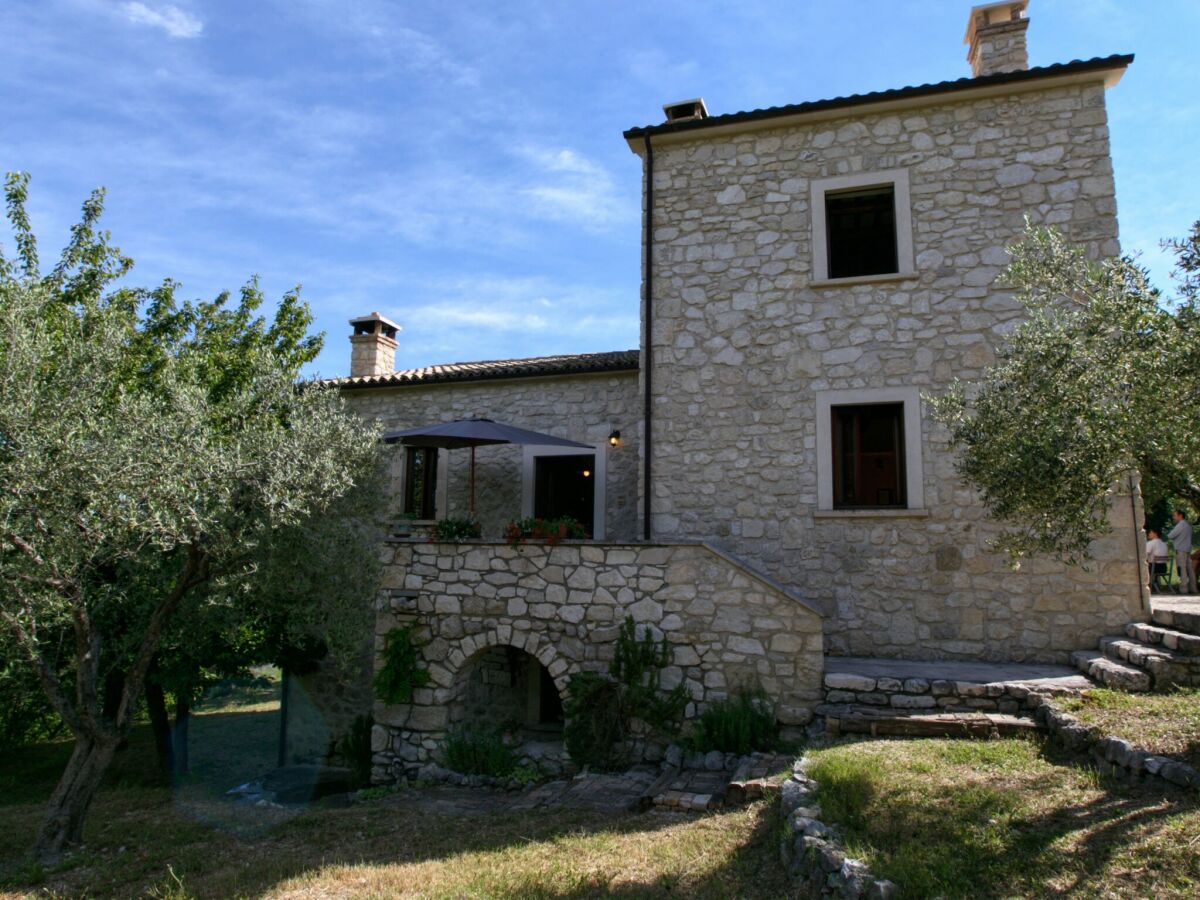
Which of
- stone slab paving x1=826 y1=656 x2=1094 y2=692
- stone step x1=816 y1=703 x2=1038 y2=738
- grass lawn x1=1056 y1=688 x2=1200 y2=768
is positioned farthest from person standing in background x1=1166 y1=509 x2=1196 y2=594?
stone step x1=816 y1=703 x2=1038 y2=738

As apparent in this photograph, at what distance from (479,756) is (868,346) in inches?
260

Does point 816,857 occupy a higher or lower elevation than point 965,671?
lower

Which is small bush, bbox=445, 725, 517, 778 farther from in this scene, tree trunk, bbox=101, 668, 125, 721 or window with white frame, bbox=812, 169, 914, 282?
window with white frame, bbox=812, 169, 914, 282

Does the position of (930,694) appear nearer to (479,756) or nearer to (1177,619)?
(1177,619)

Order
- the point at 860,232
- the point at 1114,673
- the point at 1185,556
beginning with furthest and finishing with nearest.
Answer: the point at 1185,556, the point at 860,232, the point at 1114,673

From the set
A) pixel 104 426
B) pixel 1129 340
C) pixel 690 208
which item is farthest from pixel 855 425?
pixel 104 426

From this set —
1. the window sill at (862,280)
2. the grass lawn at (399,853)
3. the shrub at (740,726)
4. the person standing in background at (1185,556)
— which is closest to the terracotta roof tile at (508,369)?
the window sill at (862,280)

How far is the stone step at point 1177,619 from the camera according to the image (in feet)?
23.3

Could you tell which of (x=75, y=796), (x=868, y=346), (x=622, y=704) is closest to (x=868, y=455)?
(x=868, y=346)

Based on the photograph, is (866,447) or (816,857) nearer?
(816,857)

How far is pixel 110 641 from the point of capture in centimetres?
938

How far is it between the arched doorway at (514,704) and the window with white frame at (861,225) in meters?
6.34

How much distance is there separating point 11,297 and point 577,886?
630cm

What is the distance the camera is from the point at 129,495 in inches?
232
